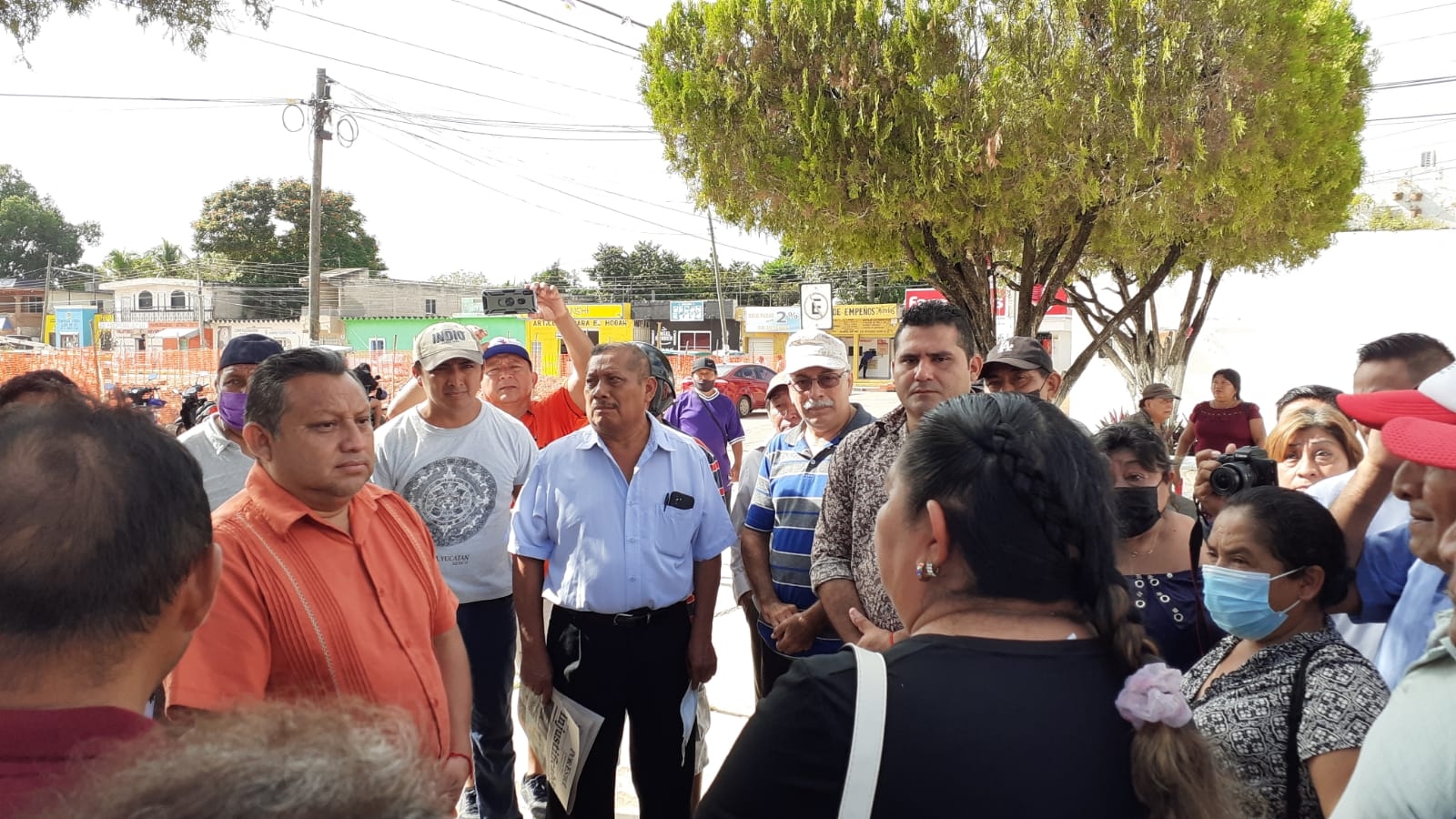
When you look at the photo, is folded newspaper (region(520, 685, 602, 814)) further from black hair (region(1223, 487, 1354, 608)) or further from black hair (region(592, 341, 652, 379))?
black hair (region(1223, 487, 1354, 608))

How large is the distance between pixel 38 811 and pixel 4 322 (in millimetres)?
70783

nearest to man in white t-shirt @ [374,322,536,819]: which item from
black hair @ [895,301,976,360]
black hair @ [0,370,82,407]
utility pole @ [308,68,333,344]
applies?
black hair @ [0,370,82,407]

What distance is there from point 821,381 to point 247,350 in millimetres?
2476

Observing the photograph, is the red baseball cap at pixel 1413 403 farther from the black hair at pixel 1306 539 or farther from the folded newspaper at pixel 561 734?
the folded newspaper at pixel 561 734

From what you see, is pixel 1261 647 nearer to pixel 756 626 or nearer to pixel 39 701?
pixel 756 626

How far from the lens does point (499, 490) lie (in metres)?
3.88

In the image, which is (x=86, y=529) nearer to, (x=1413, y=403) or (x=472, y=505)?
(x=1413, y=403)

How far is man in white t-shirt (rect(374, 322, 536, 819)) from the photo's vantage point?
11.9 feet

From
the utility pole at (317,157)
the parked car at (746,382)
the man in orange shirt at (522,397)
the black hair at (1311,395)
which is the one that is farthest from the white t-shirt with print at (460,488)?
the parked car at (746,382)

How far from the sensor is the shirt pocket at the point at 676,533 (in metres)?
3.35

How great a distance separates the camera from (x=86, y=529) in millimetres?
1066

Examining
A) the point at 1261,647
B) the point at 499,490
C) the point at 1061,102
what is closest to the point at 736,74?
the point at 1061,102

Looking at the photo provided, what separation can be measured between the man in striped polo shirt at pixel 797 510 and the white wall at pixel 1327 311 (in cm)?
1182

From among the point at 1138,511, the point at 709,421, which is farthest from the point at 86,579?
the point at 709,421
